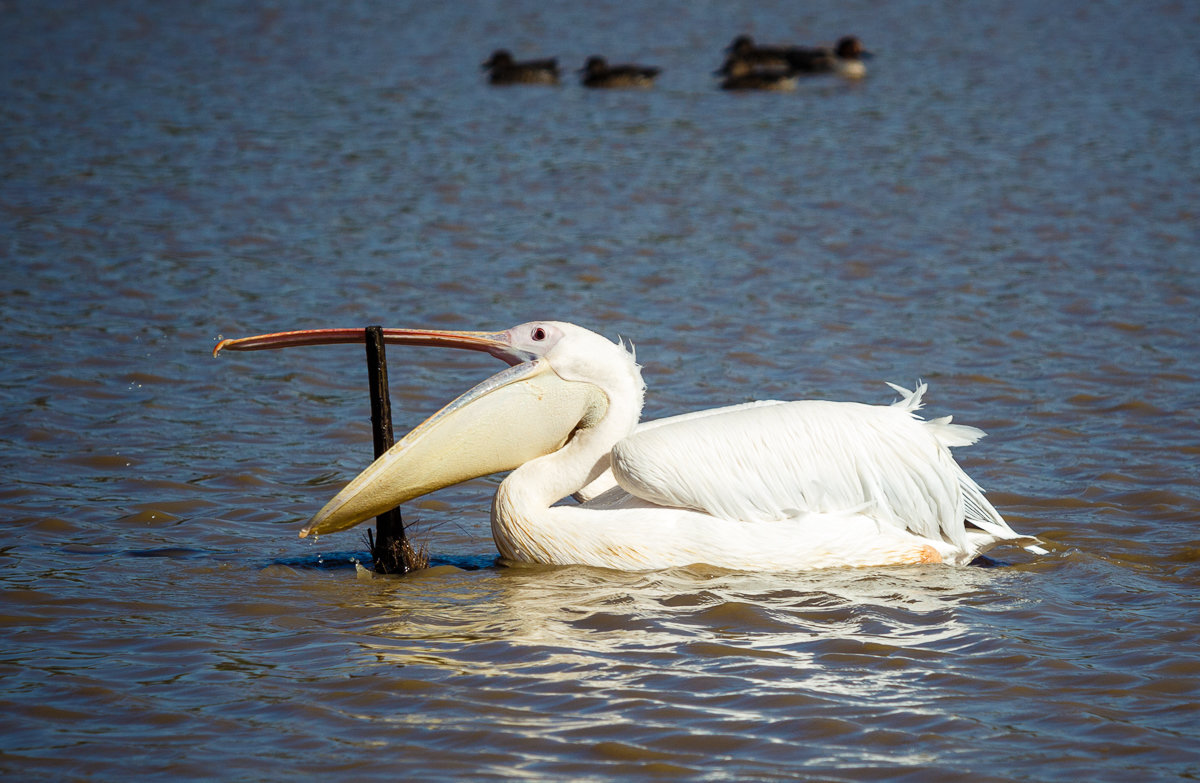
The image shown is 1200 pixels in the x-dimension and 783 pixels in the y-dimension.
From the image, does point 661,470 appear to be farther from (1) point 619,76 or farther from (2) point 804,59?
(2) point 804,59

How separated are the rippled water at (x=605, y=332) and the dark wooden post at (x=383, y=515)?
9 centimetres

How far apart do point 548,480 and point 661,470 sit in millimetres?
378

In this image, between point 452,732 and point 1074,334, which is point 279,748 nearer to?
point 452,732

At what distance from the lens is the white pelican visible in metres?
4.20

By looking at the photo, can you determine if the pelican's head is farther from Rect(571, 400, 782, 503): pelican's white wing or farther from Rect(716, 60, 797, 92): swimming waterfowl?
Rect(716, 60, 797, 92): swimming waterfowl

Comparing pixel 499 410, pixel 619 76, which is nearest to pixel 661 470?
pixel 499 410

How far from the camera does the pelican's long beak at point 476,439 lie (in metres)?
4.12

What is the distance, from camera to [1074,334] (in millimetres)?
6992

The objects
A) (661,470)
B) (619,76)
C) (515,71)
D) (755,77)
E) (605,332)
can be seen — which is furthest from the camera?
(515,71)

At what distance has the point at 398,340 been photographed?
4.28 meters

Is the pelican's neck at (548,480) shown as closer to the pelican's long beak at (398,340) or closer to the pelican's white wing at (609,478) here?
the pelican's white wing at (609,478)

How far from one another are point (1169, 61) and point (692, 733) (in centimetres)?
1488

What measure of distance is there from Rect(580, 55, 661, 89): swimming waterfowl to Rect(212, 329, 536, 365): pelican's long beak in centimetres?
1145

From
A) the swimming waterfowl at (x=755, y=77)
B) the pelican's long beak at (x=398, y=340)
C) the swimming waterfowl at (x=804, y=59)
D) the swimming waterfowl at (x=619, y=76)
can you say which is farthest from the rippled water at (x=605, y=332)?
the swimming waterfowl at (x=804, y=59)
